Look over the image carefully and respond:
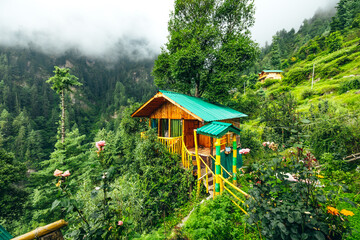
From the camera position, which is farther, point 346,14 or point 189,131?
point 346,14

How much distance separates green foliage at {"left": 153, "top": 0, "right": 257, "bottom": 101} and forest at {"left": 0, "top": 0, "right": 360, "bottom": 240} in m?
0.10

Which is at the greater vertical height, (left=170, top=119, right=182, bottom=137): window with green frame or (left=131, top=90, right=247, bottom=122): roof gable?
(left=131, top=90, right=247, bottom=122): roof gable

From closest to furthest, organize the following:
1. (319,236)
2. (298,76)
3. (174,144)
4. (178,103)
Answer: (319,236), (178,103), (174,144), (298,76)

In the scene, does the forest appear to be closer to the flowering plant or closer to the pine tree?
the flowering plant

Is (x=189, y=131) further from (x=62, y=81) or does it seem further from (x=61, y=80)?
(x=61, y=80)

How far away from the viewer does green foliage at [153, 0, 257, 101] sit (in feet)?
43.0

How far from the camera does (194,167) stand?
24.5 feet

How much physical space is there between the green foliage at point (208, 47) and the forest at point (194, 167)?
98 millimetres

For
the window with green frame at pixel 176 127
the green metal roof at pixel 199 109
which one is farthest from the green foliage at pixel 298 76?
the window with green frame at pixel 176 127

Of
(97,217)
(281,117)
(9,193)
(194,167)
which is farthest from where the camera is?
(9,193)

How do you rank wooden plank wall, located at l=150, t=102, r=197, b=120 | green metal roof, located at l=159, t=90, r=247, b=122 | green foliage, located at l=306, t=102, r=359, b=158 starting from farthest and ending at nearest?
wooden plank wall, located at l=150, t=102, r=197, b=120, green metal roof, located at l=159, t=90, r=247, b=122, green foliage, located at l=306, t=102, r=359, b=158

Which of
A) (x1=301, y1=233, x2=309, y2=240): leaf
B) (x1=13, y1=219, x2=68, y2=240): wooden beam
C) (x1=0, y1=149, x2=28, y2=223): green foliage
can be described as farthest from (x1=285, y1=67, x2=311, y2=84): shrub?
(x1=0, y1=149, x2=28, y2=223): green foliage

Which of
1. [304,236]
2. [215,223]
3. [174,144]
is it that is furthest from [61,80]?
[304,236]

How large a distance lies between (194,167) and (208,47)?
11.6 meters
